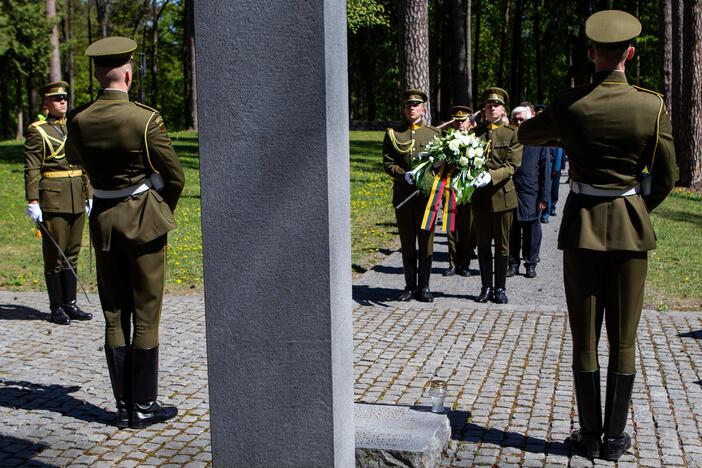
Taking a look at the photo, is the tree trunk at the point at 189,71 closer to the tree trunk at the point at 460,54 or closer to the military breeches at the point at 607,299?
the tree trunk at the point at 460,54

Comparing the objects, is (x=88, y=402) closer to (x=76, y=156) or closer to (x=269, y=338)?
(x=76, y=156)

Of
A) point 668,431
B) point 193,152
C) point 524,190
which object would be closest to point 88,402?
point 668,431

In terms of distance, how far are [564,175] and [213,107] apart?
A: 26484mm

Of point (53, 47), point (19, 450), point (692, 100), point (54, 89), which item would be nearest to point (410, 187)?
point (54, 89)

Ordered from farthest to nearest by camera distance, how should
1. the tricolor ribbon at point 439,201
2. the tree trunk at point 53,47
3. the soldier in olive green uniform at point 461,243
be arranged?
1. the tree trunk at point 53,47
2. the soldier in olive green uniform at point 461,243
3. the tricolor ribbon at point 439,201

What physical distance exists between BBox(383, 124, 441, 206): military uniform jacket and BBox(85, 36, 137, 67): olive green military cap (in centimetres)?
451

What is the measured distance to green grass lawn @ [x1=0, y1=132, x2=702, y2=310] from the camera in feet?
36.6

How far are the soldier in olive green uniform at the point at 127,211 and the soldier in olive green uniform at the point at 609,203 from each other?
8.25 ft

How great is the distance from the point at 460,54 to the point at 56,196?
2568 centimetres

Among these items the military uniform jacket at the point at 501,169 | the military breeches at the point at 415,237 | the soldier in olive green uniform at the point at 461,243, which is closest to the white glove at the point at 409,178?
the military breeches at the point at 415,237

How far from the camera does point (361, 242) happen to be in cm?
1487

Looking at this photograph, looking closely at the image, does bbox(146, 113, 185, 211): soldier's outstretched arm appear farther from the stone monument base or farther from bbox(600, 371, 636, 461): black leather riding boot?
bbox(600, 371, 636, 461): black leather riding boot

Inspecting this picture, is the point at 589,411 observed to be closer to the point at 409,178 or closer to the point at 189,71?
the point at 409,178

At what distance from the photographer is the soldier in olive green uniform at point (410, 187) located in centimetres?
998
